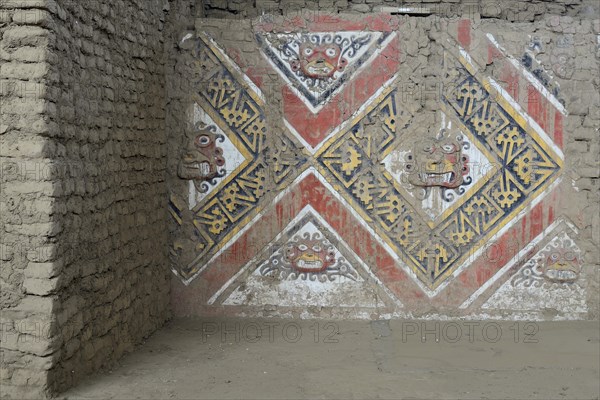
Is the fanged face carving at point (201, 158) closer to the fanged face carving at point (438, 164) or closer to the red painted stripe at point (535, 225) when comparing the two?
the fanged face carving at point (438, 164)

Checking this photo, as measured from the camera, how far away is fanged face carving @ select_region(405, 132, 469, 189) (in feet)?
16.4

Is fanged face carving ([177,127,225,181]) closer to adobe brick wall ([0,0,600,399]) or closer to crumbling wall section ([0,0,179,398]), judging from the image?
adobe brick wall ([0,0,600,399])

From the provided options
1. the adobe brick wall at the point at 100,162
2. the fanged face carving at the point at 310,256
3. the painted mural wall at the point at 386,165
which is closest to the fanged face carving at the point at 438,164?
the painted mural wall at the point at 386,165

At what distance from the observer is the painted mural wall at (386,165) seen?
5.04 metres

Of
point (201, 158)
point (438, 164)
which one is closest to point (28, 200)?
point (201, 158)

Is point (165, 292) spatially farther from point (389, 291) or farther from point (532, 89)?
point (532, 89)

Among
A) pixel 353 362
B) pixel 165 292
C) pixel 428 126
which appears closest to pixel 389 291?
pixel 353 362

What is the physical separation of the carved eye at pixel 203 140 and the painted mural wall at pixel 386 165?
2cm

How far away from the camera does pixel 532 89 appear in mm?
5039

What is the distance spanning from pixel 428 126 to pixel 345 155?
66 centimetres

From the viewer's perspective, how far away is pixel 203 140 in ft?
16.8

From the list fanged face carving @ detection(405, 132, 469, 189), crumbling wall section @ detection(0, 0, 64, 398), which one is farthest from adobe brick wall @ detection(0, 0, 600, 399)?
fanged face carving @ detection(405, 132, 469, 189)

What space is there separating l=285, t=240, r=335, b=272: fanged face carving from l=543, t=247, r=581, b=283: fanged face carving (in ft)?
5.39

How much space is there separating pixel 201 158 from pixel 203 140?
0.46 feet
